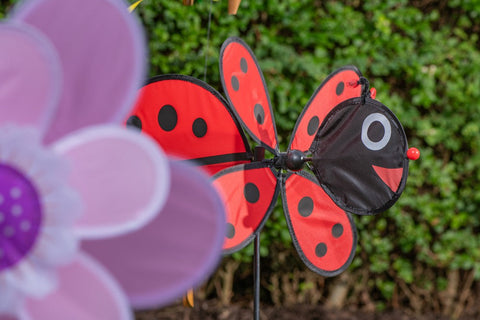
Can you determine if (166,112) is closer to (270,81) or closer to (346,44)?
(270,81)

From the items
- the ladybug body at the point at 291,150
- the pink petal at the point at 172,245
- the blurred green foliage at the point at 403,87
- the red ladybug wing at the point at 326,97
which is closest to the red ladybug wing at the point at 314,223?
the ladybug body at the point at 291,150

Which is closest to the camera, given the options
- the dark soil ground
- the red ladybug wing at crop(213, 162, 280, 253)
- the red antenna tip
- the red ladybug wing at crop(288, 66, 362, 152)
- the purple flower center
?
the purple flower center

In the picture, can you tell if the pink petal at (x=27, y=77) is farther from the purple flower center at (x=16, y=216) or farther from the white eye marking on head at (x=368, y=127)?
the white eye marking on head at (x=368, y=127)

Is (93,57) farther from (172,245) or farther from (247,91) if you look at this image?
(247,91)

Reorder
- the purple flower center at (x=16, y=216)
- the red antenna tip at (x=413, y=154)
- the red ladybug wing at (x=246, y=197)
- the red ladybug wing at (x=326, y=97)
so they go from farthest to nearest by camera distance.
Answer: the red ladybug wing at (x=326, y=97), the red ladybug wing at (x=246, y=197), the red antenna tip at (x=413, y=154), the purple flower center at (x=16, y=216)

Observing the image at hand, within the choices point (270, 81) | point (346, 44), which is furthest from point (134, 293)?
point (346, 44)

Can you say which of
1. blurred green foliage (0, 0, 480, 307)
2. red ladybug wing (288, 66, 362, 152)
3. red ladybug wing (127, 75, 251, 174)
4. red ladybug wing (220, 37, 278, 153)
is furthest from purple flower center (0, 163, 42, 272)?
blurred green foliage (0, 0, 480, 307)

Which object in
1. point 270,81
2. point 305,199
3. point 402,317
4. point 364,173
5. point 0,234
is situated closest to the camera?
point 0,234

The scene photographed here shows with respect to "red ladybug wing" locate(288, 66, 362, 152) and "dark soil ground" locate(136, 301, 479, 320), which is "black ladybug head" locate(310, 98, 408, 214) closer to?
"red ladybug wing" locate(288, 66, 362, 152)
